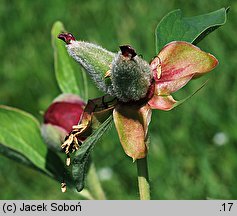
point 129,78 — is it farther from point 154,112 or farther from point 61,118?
point 154,112

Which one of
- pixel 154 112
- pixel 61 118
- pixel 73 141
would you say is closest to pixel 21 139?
pixel 61 118

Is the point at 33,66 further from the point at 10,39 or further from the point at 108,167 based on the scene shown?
the point at 108,167

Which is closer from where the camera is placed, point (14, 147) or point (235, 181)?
point (14, 147)

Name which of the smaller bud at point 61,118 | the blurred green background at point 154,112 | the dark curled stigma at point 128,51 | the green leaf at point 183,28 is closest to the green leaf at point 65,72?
the smaller bud at point 61,118

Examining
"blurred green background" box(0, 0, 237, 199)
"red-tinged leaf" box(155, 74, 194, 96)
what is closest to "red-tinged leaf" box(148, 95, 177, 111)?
"red-tinged leaf" box(155, 74, 194, 96)

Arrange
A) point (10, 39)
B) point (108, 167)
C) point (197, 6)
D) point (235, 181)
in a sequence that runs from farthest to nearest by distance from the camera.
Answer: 1. point (10, 39)
2. point (197, 6)
3. point (108, 167)
4. point (235, 181)

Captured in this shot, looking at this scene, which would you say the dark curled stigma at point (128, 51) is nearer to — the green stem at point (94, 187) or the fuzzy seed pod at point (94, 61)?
the fuzzy seed pod at point (94, 61)

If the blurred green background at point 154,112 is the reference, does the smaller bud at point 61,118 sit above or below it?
below
